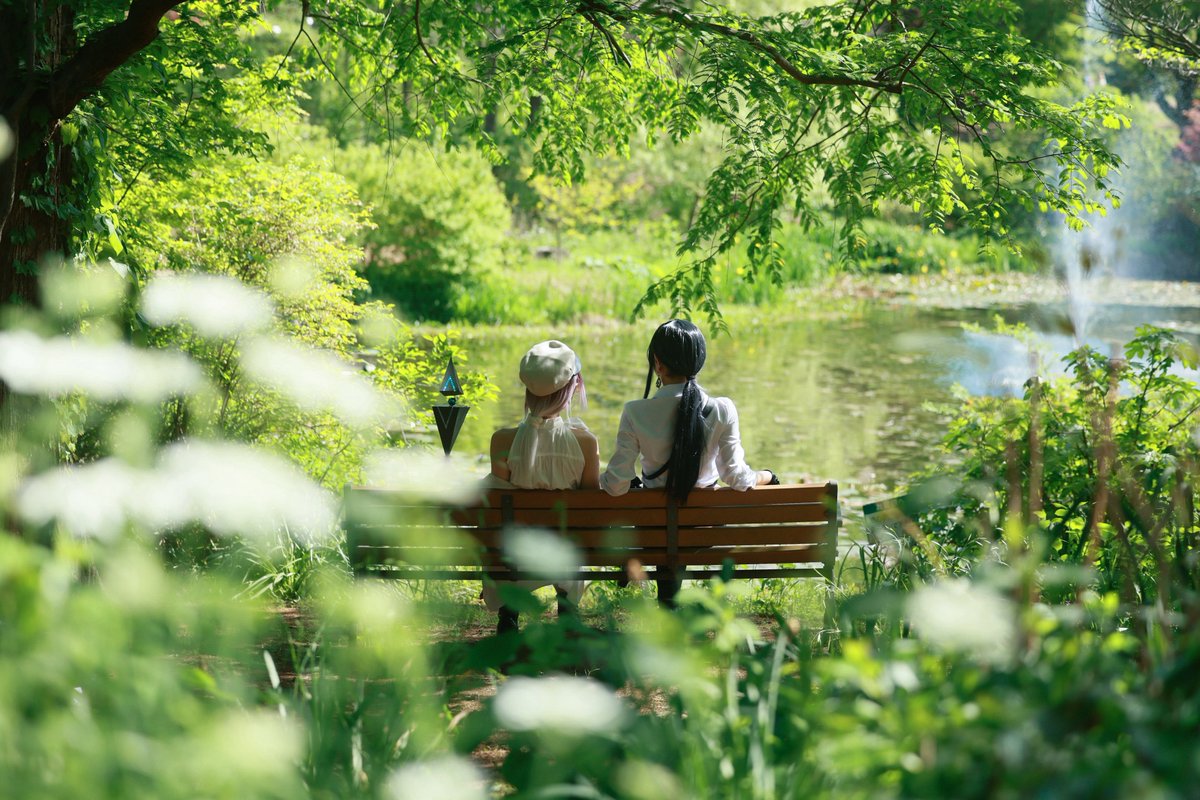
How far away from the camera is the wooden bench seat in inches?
150

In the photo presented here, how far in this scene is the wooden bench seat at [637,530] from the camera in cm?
380

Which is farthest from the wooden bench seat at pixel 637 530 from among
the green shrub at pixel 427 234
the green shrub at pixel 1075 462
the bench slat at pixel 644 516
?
the green shrub at pixel 427 234

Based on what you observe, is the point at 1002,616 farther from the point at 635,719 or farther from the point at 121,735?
the point at 121,735

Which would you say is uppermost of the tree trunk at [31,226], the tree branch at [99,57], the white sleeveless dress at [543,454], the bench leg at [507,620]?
the tree branch at [99,57]

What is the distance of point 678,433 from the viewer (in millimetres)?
3938

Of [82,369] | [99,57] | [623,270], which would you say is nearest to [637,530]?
[99,57]

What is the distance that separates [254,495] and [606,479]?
2322mm

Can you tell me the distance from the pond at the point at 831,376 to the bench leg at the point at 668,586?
245 centimetres

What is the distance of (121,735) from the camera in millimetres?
1614

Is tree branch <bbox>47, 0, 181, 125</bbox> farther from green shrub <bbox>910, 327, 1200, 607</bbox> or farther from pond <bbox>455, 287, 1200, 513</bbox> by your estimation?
pond <bbox>455, 287, 1200, 513</bbox>

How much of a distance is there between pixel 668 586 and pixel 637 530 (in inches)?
9.9

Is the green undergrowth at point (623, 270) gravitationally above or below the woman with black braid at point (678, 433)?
above

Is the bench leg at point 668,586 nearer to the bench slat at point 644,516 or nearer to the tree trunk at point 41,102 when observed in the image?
the bench slat at point 644,516

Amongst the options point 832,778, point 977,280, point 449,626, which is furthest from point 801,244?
point 832,778
